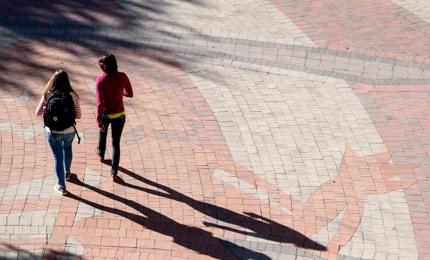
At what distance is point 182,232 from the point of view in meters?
9.00

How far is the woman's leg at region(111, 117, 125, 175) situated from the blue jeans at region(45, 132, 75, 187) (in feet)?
1.71

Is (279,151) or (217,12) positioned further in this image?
(217,12)

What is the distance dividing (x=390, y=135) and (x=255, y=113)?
74.0 inches

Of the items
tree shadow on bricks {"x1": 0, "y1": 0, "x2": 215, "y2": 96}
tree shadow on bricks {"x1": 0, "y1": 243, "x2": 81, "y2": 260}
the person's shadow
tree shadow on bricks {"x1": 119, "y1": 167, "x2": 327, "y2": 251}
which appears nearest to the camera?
tree shadow on bricks {"x1": 0, "y1": 243, "x2": 81, "y2": 260}

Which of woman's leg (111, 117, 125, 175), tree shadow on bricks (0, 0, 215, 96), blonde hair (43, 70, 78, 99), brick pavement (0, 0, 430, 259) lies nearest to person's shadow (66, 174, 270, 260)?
brick pavement (0, 0, 430, 259)

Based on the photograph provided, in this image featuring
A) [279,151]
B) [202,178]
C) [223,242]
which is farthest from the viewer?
[279,151]

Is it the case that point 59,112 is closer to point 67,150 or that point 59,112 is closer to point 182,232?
point 67,150

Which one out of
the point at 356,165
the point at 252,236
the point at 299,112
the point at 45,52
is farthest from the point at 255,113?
the point at 45,52

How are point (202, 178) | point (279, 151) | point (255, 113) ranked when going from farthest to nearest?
Result: point (255, 113), point (279, 151), point (202, 178)

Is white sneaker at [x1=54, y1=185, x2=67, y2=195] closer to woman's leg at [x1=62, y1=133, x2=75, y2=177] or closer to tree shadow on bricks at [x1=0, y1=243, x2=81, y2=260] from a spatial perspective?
woman's leg at [x1=62, y1=133, x2=75, y2=177]

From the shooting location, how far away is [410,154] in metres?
10.7

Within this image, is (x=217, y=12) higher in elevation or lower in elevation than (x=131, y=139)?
higher

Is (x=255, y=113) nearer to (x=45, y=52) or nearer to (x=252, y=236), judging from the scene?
(x=252, y=236)

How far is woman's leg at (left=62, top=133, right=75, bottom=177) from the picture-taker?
354 inches
